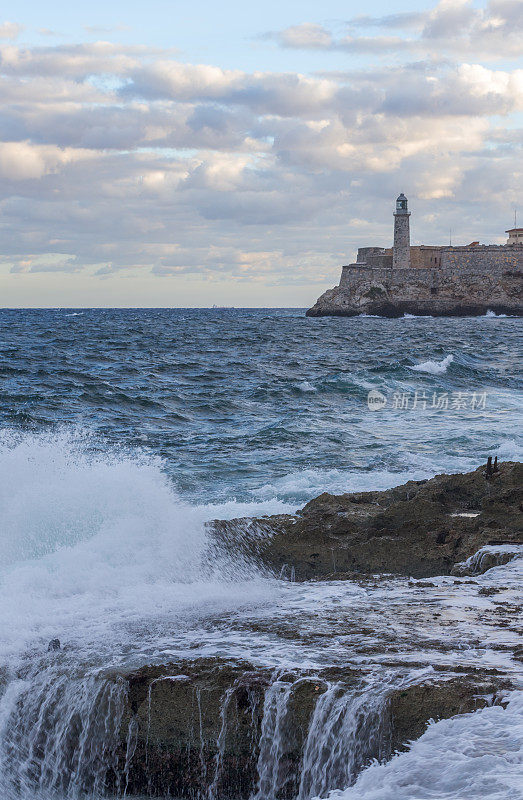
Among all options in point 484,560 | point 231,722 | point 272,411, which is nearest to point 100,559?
point 231,722

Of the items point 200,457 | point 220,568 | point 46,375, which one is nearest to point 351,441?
point 200,457

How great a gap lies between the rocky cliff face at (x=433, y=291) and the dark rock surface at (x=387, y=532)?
78339 millimetres

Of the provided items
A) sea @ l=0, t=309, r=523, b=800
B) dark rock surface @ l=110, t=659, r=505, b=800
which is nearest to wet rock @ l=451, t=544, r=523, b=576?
sea @ l=0, t=309, r=523, b=800

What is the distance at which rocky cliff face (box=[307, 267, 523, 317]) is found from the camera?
8475 cm

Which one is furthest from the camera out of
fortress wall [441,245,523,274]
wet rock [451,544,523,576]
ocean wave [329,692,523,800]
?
fortress wall [441,245,523,274]

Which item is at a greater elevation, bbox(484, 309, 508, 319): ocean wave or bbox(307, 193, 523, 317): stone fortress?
bbox(307, 193, 523, 317): stone fortress

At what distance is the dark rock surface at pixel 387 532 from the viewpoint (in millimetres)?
6906

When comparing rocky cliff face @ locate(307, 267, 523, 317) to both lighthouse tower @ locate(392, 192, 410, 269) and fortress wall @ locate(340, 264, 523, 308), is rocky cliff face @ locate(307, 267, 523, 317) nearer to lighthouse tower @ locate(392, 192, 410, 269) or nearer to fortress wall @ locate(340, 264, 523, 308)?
fortress wall @ locate(340, 264, 523, 308)

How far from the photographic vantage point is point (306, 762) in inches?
159

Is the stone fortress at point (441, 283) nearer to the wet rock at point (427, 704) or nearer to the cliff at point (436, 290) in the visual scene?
the cliff at point (436, 290)

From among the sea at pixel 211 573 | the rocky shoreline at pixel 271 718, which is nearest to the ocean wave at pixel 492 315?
the sea at pixel 211 573

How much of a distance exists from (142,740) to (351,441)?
436 inches

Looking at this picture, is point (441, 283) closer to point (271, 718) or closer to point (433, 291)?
point (433, 291)

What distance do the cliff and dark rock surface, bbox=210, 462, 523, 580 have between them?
78.3 meters
